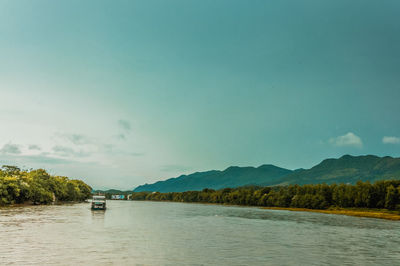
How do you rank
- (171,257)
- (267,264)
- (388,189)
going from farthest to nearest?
(388,189) < (171,257) < (267,264)

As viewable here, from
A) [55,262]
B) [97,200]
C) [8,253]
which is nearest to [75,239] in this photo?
[8,253]

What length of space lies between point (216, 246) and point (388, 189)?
12118cm

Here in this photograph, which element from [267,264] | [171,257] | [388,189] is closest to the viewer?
[267,264]

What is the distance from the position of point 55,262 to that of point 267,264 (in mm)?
20638

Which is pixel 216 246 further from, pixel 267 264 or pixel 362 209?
pixel 362 209

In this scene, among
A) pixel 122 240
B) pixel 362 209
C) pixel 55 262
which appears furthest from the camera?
pixel 362 209

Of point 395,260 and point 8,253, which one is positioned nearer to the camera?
point 8,253

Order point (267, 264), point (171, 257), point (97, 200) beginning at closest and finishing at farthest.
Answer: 1. point (267, 264)
2. point (171, 257)
3. point (97, 200)

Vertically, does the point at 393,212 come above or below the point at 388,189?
below

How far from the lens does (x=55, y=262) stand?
31.8m

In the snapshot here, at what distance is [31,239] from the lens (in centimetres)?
4556

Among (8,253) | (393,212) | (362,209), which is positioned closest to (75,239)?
(8,253)

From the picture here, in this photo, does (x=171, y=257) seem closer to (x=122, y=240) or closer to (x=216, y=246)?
(x=216, y=246)

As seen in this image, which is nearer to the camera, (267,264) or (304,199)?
(267,264)
